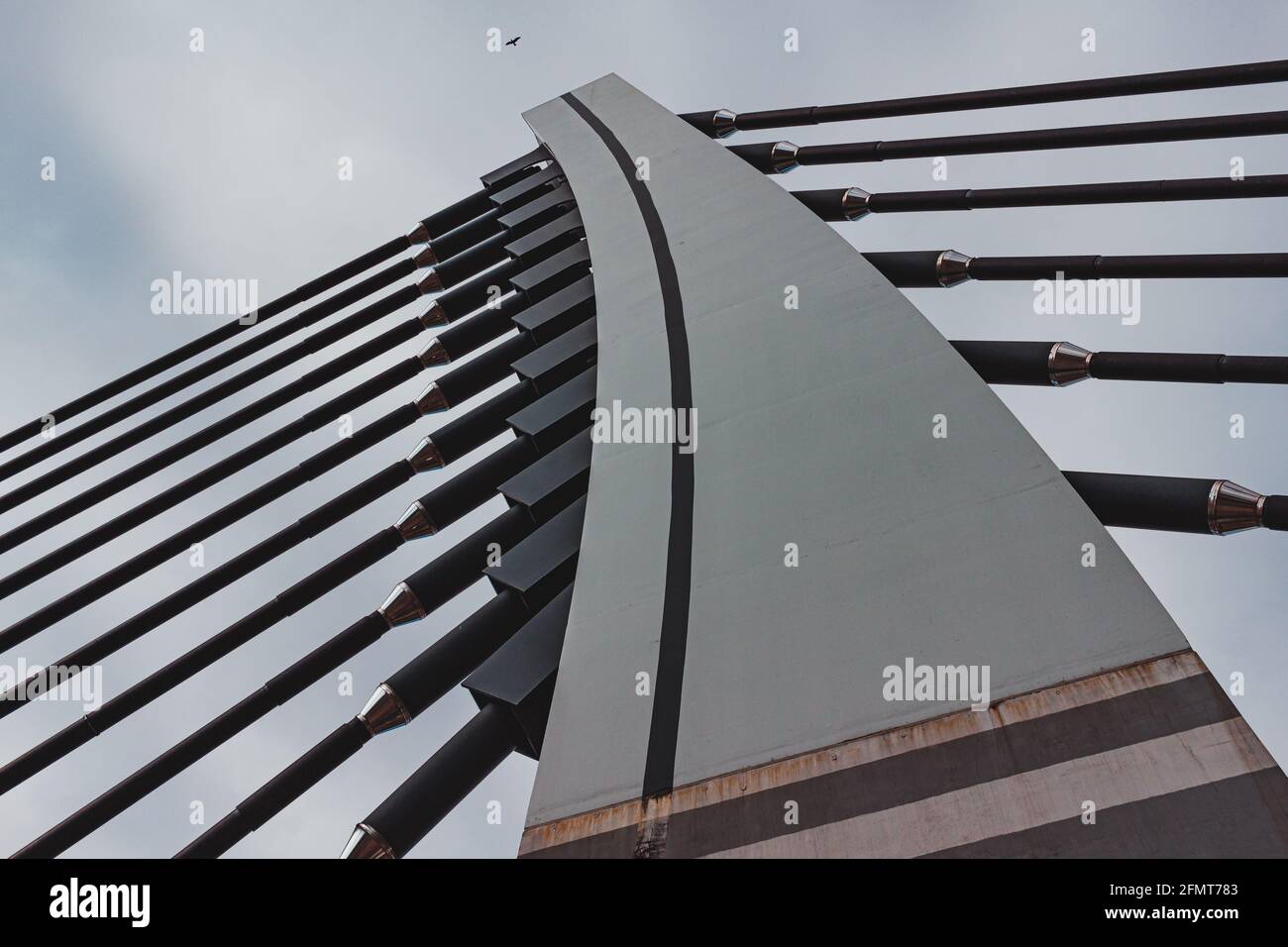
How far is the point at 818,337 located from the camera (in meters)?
6.56

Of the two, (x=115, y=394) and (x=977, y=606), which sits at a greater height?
(x=115, y=394)

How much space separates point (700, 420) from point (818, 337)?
916 mm

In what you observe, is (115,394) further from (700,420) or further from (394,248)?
(700,420)

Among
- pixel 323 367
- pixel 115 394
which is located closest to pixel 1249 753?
pixel 323 367

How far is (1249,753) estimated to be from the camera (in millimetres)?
3311

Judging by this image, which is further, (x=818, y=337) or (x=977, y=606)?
(x=818, y=337)

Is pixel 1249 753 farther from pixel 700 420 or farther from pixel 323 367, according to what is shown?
pixel 323 367

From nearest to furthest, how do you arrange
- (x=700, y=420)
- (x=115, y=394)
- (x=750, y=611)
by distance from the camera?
Result: (x=750, y=611), (x=700, y=420), (x=115, y=394)
